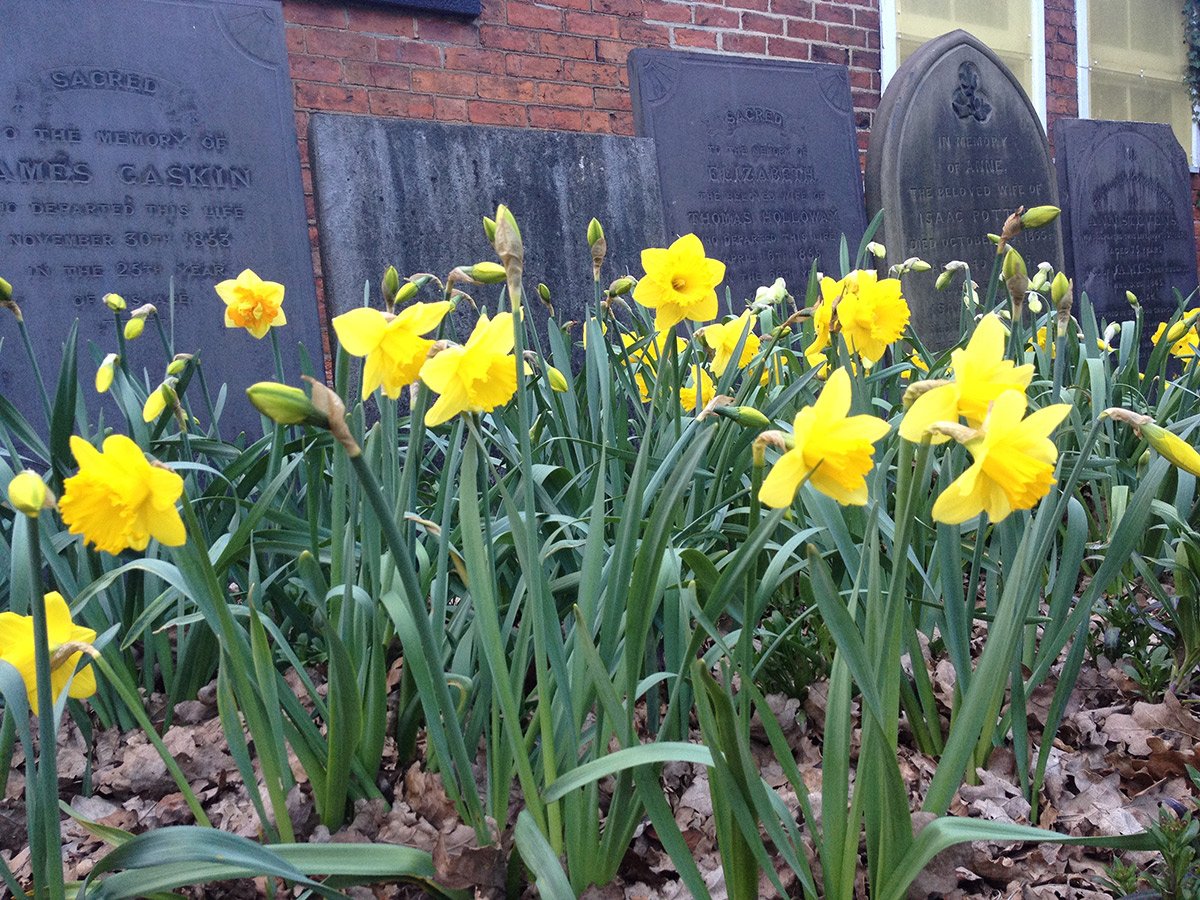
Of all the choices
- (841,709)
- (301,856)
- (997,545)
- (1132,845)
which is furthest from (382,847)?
(997,545)

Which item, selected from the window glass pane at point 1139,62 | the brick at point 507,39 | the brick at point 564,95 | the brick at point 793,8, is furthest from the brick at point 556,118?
the window glass pane at point 1139,62

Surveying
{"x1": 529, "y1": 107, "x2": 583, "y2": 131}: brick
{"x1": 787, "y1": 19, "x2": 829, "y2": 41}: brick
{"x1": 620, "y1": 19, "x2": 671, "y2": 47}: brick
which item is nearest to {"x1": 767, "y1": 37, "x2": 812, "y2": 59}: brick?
{"x1": 787, "y1": 19, "x2": 829, "y2": 41}: brick

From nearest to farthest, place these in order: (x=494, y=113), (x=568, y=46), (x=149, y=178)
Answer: (x=149, y=178)
(x=494, y=113)
(x=568, y=46)

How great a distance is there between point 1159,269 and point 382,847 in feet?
17.7

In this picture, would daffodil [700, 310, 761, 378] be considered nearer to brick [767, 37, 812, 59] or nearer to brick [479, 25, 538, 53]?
brick [479, 25, 538, 53]

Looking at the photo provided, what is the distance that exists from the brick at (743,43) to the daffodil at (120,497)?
15.3ft

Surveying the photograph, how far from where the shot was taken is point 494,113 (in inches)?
167

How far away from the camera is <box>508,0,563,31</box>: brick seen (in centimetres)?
427

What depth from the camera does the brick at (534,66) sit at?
14.0 ft

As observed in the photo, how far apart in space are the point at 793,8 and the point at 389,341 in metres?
4.83

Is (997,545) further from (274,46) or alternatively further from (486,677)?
(274,46)

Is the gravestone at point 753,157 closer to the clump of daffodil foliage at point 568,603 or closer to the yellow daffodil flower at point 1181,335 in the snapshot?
the yellow daffodil flower at point 1181,335

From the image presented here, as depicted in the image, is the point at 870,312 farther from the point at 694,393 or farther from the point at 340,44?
the point at 340,44

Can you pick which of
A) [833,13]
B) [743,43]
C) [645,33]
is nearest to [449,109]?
[645,33]
